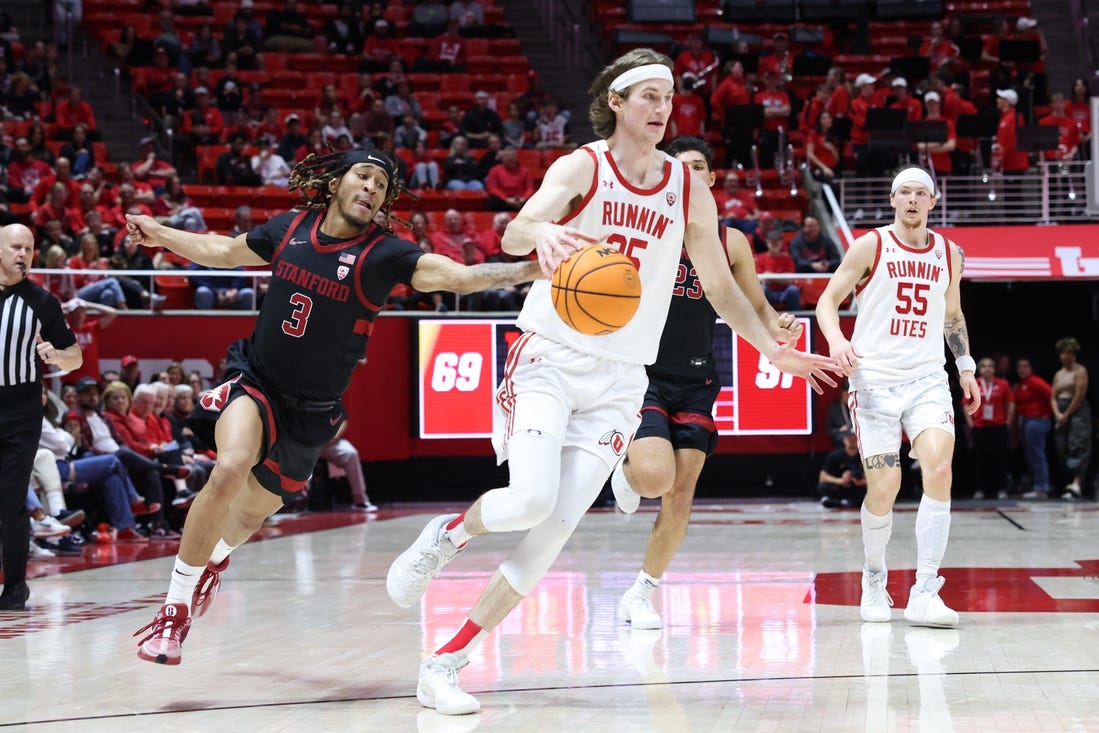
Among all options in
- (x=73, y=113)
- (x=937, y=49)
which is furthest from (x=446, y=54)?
(x=937, y=49)

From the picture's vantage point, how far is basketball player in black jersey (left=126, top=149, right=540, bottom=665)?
5.45 m

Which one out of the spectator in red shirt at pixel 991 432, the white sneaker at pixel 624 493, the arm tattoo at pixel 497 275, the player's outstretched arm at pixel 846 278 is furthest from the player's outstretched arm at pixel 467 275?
the spectator in red shirt at pixel 991 432

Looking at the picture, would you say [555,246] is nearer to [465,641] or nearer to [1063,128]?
[465,641]

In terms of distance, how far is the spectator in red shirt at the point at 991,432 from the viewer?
55.2 ft

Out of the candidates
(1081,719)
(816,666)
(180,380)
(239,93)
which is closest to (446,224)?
(180,380)

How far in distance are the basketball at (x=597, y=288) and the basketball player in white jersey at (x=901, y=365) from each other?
2575 mm

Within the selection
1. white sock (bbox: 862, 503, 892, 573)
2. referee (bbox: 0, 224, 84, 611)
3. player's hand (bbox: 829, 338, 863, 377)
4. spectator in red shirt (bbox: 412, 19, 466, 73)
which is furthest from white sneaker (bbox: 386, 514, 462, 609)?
spectator in red shirt (bbox: 412, 19, 466, 73)

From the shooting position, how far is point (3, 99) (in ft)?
66.1

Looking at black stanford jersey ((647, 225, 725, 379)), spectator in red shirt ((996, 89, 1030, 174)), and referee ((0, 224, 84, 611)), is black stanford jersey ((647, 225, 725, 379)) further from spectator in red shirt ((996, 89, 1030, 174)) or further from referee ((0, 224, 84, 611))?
spectator in red shirt ((996, 89, 1030, 174))

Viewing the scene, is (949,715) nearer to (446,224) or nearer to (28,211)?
(446,224)

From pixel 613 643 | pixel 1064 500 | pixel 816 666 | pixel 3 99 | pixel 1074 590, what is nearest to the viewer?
pixel 816 666

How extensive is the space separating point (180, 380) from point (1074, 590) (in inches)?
374

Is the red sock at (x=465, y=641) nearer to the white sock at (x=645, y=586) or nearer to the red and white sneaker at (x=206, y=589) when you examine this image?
the red and white sneaker at (x=206, y=589)

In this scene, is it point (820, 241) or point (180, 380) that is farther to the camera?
point (820, 241)
